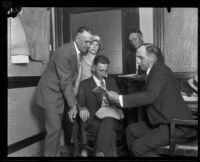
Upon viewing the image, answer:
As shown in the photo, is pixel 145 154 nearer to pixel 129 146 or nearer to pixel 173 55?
pixel 129 146

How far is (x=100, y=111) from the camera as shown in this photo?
1229 millimetres

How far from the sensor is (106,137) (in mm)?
1198

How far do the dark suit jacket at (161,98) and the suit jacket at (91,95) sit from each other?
12 centimetres

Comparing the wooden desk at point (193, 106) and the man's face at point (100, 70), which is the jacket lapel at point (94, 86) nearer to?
Result: the man's face at point (100, 70)

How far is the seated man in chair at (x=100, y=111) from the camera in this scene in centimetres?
120

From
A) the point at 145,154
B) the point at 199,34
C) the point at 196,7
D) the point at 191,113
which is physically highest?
the point at 196,7

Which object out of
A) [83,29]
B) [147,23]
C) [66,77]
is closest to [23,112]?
[66,77]

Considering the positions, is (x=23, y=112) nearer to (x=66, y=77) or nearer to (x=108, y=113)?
(x=66, y=77)

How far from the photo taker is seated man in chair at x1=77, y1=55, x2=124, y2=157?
3.93 feet

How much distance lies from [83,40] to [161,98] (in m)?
0.48

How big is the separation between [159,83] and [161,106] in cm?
11

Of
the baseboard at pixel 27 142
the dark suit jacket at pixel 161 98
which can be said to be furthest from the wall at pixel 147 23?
the baseboard at pixel 27 142

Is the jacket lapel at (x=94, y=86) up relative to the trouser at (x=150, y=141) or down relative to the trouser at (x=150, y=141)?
up
